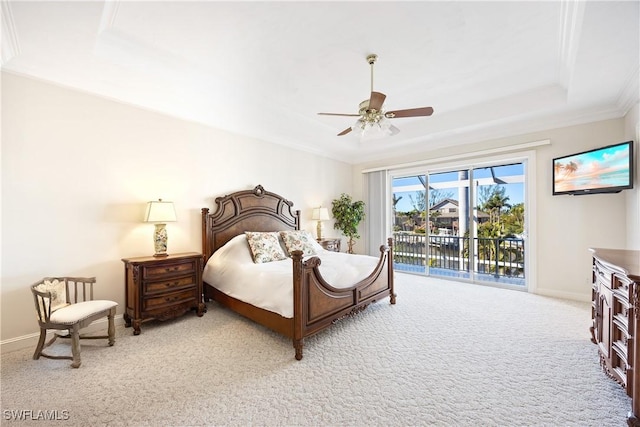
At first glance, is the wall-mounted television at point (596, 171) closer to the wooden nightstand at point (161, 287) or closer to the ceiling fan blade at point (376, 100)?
the ceiling fan blade at point (376, 100)

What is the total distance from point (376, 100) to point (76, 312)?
10.8 ft

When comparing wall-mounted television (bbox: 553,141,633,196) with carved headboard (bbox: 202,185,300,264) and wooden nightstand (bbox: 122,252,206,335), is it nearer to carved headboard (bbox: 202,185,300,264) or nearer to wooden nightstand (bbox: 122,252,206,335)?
carved headboard (bbox: 202,185,300,264)

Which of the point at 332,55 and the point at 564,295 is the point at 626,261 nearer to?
the point at 564,295

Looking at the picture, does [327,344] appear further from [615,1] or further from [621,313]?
[615,1]

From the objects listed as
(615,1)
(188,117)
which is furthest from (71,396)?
(615,1)

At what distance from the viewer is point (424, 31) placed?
7.57ft

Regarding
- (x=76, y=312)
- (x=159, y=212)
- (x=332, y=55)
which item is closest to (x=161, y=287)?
(x=76, y=312)

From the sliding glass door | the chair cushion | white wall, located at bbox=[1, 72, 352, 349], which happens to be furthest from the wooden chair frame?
the sliding glass door

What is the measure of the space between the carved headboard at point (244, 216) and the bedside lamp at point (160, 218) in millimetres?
596

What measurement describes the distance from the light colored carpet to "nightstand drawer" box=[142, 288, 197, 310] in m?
0.26

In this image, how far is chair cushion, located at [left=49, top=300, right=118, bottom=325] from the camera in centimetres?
210

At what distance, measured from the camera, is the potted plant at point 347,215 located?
568 cm

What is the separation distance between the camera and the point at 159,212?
2.95 m

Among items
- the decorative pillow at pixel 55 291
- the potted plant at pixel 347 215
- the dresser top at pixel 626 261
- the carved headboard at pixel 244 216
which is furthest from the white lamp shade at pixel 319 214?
the dresser top at pixel 626 261
